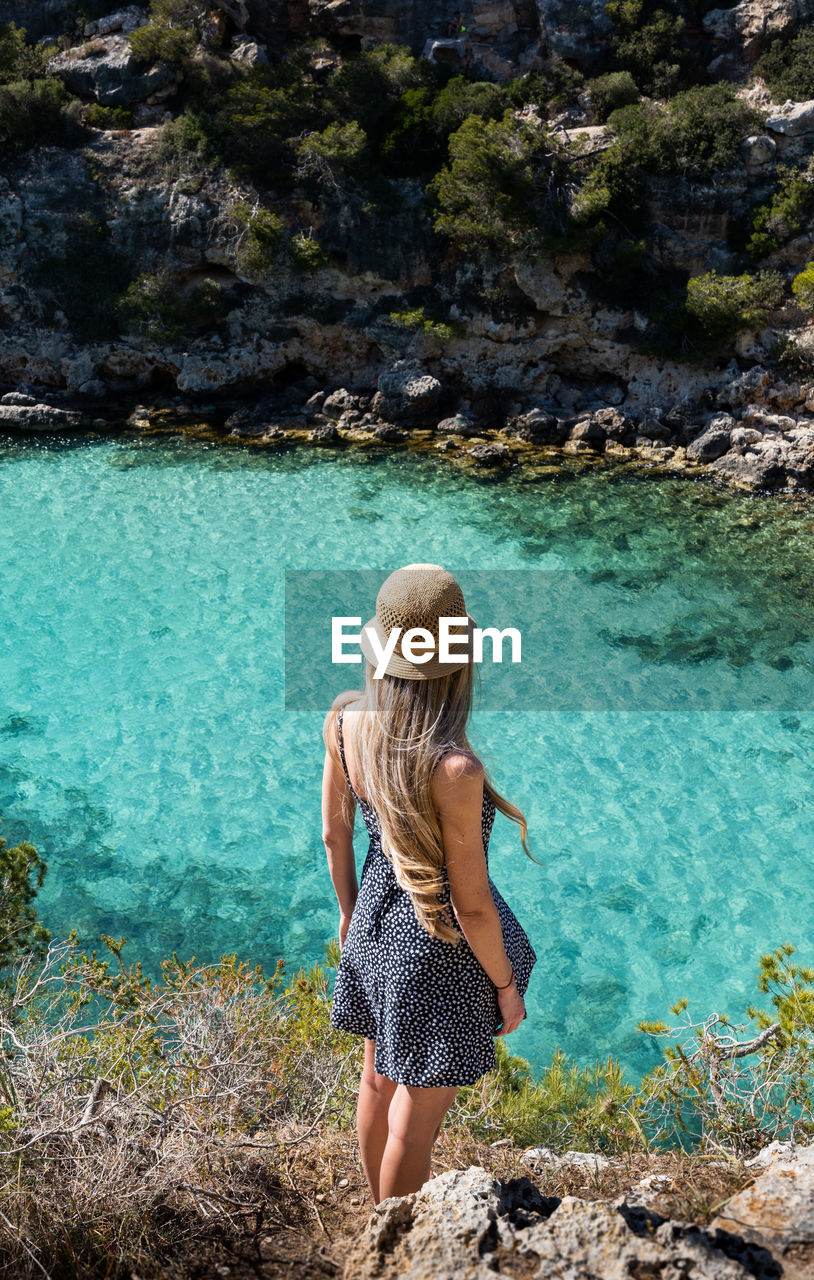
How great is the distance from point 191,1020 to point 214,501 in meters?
10.7

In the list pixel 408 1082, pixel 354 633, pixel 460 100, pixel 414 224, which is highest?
pixel 460 100

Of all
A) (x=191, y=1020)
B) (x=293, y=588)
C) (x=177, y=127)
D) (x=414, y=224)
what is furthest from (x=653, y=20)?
(x=191, y=1020)

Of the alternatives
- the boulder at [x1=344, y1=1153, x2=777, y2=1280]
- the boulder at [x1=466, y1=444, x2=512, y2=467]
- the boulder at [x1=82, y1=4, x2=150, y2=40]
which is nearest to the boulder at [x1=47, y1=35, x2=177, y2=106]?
the boulder at [x1=82, y1=4, x2=150, y2=40]

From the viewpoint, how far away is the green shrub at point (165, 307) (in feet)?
58.8

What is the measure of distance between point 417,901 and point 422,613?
831 millimetres

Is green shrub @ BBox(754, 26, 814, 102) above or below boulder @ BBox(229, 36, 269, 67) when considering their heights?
below

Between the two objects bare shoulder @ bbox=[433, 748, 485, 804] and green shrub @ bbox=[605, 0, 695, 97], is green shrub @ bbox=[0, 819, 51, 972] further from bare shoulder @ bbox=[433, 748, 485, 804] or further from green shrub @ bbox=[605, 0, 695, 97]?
green shrub @ bbox=[605, 0, 695, 97]

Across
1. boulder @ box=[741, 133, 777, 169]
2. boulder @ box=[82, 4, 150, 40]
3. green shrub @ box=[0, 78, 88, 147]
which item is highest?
boulder @ box=[82, 4, 150, 40]

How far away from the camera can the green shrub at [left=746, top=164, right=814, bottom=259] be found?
53.1 ft

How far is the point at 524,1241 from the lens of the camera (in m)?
2.07

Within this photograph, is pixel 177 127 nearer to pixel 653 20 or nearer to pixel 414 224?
pixel 414 224

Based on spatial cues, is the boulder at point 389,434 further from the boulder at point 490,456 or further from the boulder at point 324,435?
the boulder at point 490,456

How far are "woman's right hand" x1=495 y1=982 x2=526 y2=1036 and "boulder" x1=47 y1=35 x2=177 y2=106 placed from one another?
2265 centimetres

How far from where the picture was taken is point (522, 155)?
16844mm
